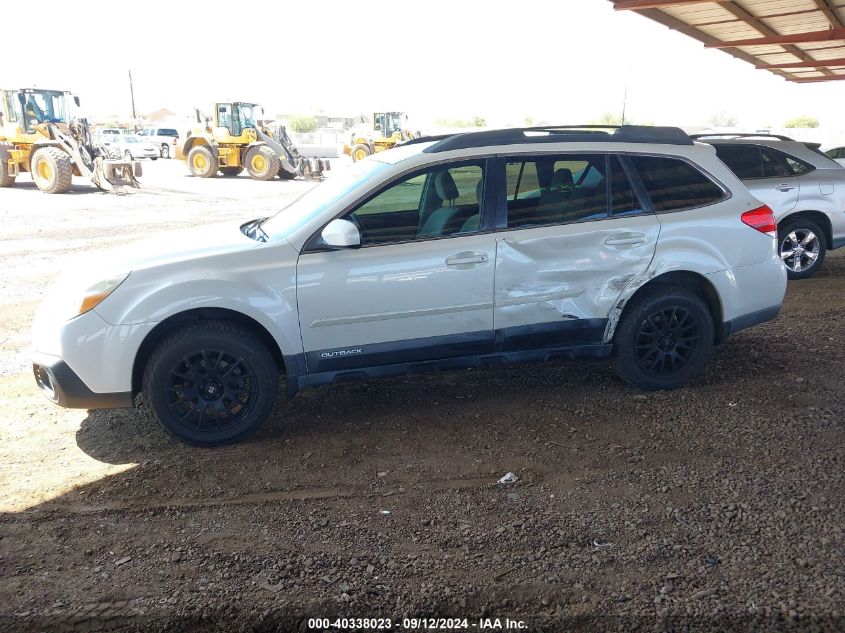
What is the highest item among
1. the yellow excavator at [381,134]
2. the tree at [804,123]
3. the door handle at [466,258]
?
the tree at [804,123]

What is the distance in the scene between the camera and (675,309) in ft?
16.7

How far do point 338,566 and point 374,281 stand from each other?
1799mm

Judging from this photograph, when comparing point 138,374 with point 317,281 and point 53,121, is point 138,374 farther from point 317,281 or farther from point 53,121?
point 53,121

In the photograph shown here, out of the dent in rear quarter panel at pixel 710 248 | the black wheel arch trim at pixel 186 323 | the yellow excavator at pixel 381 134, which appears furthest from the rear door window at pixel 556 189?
the yellow excavator at pixel 381 134

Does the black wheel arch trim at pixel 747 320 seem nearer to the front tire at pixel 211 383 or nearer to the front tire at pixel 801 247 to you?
the front tire at pixel 211 383

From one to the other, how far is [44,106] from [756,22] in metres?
19.5

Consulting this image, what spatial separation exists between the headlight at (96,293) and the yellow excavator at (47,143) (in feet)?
58.4

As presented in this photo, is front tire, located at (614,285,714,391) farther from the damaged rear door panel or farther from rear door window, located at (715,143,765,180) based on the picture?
rear door window, located at (715,143,765,180)

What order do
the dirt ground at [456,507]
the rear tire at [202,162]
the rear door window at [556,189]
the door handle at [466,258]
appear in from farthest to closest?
1. the rear tire at [202,162]
2. the rear door window at [556,189]
3. the door handle at [466,258]
4. the dirt ground at [456,507]

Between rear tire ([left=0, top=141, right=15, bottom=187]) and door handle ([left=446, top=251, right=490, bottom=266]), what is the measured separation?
816 inches

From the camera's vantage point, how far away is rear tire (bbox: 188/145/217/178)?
2775 centimetres

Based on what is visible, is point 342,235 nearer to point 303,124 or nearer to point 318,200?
point 318,200

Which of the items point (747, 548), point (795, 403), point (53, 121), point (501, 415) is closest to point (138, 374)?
point (501, 415)

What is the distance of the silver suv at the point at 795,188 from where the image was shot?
8.59 meters
